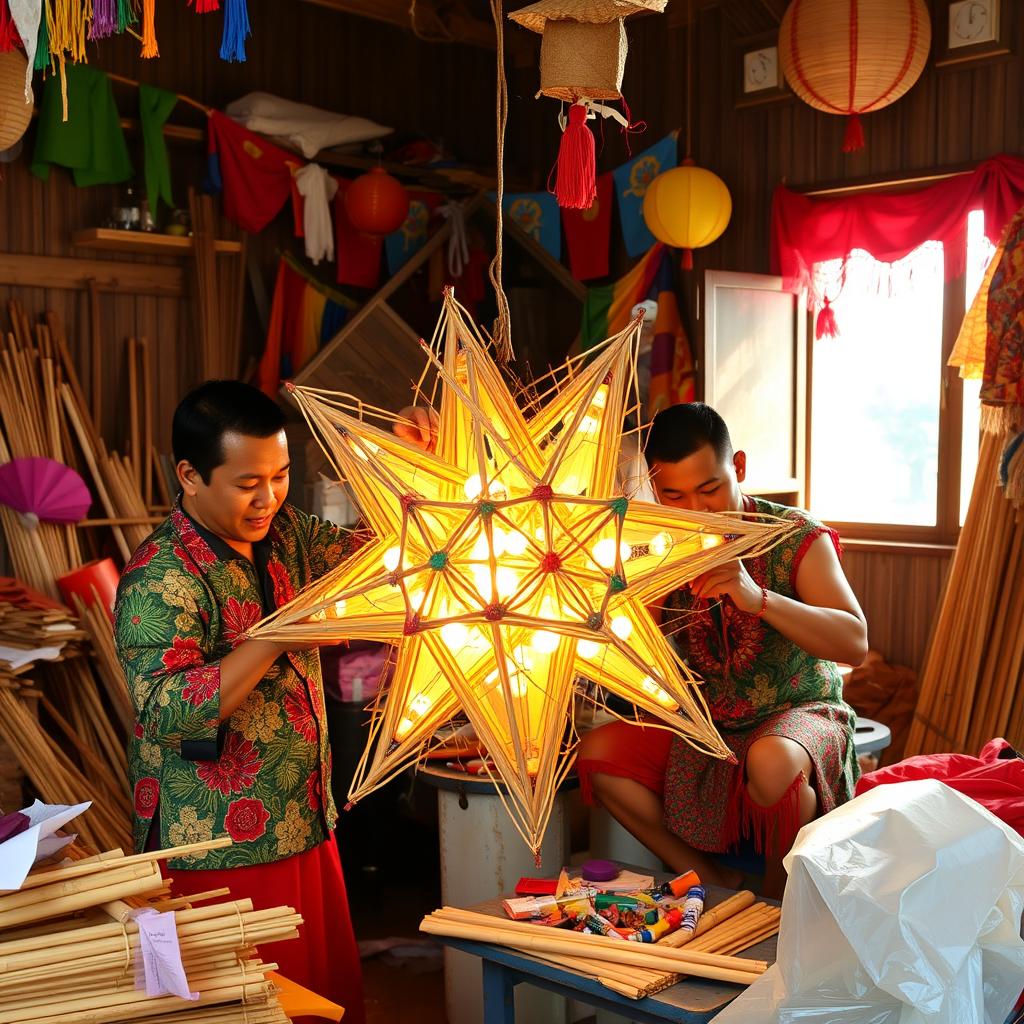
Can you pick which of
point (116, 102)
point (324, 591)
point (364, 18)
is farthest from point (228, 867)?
point (364, 18)

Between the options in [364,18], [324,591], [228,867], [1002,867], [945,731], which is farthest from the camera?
[364,18]

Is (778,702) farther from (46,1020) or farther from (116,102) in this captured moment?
(116,102)

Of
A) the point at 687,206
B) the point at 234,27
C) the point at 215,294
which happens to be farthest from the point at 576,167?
the point at 215,294

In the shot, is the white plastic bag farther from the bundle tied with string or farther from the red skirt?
the bundle tied with string

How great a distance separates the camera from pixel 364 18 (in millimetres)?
5555

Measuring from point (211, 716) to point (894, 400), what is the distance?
3516mm

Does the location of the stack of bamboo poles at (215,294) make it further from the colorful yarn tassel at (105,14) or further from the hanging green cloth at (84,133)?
the colorful yarn tassel at (105,14)

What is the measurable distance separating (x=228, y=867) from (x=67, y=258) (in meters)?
2.91

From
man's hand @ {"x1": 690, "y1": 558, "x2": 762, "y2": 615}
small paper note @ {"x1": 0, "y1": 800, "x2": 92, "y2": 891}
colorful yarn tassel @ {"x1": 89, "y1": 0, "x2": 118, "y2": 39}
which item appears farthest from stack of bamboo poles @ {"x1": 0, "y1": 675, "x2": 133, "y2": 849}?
colorful yarn tassel @ {"x1": 89, "y1": 0, "x2": 118, "y2": 39}

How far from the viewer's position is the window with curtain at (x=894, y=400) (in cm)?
468

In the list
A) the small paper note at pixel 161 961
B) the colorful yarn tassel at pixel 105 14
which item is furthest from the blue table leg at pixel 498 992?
the colorful yarn tassel at pixel 105 14

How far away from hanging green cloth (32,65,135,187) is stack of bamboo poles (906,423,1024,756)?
3.14 m

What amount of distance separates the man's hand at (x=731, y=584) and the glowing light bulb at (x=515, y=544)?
76 centimetres

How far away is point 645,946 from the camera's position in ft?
7.02
